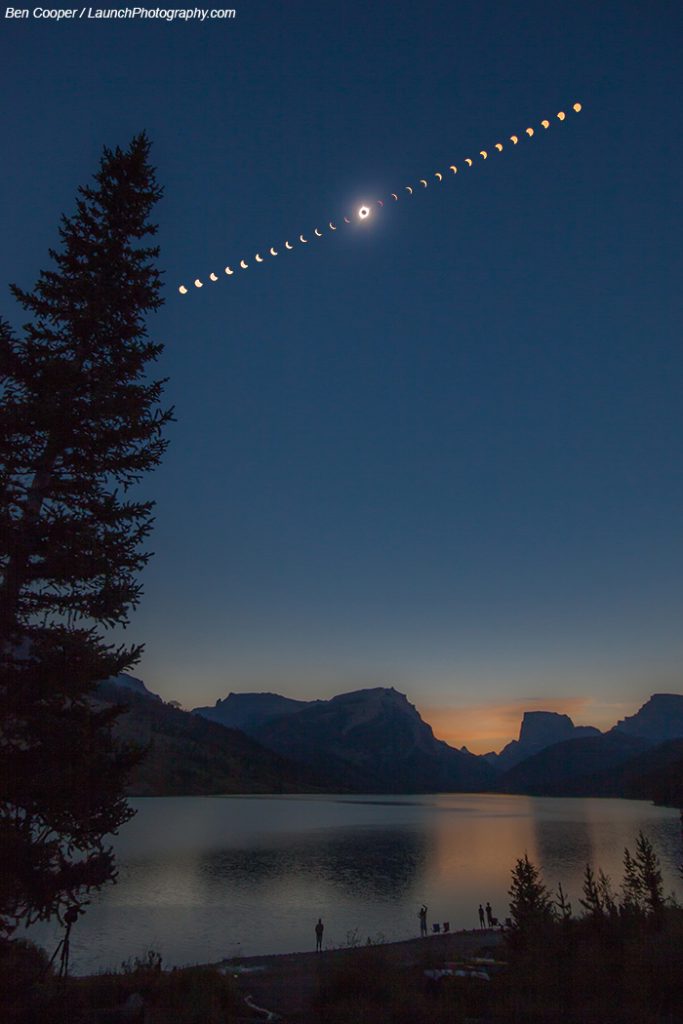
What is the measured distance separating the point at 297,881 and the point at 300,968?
1911 inches

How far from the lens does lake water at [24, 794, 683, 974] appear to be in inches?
1790

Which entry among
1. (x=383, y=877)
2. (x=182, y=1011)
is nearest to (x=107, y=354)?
(x=182, y=1011)

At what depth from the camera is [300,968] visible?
28500 mm

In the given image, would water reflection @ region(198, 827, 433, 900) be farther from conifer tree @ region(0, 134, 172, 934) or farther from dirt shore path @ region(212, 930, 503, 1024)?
conifer tree @ region(0, 134, 172, 934)

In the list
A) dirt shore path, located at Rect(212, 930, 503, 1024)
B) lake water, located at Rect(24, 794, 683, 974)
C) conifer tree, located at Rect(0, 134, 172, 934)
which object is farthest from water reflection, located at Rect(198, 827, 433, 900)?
conifer tree, located at Rect(0, 134, 172, 934)

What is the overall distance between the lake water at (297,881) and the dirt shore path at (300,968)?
6542mm

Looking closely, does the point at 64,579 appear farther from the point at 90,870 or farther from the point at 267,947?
the point at 267,947

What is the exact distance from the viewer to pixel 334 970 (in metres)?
16.0

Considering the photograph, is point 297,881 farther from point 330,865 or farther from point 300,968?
point 300,968

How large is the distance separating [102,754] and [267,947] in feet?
119

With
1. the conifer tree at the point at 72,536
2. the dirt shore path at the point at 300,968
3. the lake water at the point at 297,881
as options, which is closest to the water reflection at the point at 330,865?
the lake water at the point at 297,881

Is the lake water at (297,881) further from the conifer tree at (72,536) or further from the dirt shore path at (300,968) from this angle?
the conifer tree at (72,536)

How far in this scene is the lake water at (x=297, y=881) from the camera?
45469mm

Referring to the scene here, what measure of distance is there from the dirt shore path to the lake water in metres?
6.54
